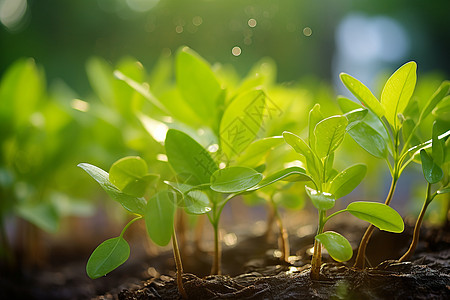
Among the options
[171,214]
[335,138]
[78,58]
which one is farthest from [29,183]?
[78,58]

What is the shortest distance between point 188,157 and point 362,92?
229 mm

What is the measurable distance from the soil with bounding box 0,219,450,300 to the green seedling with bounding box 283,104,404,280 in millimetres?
42

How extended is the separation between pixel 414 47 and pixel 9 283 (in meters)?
1.74

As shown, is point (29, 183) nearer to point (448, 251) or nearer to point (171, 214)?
point (171, 214)

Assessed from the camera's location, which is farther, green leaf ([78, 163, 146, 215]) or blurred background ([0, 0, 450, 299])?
blurred background ([0, 0, 450, 299])

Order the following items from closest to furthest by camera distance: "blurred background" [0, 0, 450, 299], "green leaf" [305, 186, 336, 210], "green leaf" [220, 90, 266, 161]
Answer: "green leaf" [305, 186, 336, 210], "green leaf" [220, 90, 266, 161], "blurred background" [0, 0, 450, 299]

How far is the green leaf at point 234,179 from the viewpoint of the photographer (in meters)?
0.43

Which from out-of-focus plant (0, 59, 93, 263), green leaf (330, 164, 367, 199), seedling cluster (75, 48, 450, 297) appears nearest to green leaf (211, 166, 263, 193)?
seedling cluster (75, 48, 450, 297)

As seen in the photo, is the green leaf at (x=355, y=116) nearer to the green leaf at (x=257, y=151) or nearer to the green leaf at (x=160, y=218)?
the green leaf at (x=257, y=151)

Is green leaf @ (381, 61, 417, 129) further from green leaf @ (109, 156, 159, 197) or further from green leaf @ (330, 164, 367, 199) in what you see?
green leaf @ (109, 156, 159, 197)

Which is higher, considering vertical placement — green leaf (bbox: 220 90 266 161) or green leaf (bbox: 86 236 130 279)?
green leaf (bbox: 220 90 266 161)

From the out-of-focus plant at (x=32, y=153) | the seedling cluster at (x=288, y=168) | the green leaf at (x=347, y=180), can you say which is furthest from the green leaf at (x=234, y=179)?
the out-of-focus plant at (x=32, y=153)

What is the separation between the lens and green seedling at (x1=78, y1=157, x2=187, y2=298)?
43 cm

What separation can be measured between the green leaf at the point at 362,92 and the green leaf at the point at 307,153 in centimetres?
10
